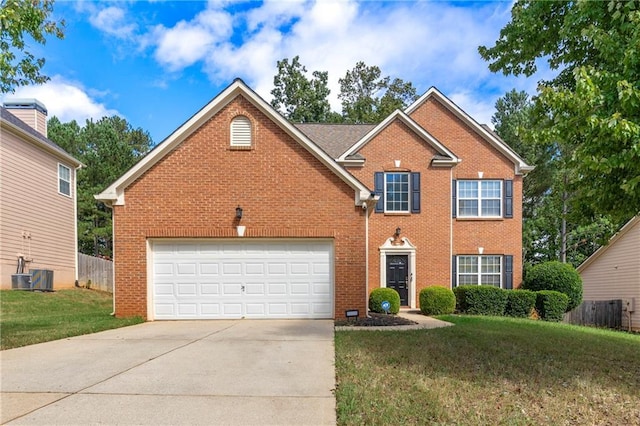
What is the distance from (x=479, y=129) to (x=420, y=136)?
254 cm

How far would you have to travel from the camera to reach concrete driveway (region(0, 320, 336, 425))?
4.04m

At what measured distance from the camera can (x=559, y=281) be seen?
15625 millimetres

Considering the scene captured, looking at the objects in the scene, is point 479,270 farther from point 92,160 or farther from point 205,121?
point 92,160

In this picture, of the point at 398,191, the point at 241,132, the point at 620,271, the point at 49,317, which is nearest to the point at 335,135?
the point at 398,191

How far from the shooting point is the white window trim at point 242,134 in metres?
11.1

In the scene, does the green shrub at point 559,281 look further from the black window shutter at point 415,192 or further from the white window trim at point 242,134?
the white window trim at point 242,134

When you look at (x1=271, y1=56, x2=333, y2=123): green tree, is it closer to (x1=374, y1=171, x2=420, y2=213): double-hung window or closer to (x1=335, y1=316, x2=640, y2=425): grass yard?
(x1=374, y1=171, x2=420, y2=213): double-hung window

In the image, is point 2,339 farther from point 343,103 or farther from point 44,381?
point 343,103

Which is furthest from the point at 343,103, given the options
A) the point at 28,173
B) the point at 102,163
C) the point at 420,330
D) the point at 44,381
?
the point at 44,381

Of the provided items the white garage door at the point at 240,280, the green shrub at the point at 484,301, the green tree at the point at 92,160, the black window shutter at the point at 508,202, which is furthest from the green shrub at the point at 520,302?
the green tree at the point at 92,160

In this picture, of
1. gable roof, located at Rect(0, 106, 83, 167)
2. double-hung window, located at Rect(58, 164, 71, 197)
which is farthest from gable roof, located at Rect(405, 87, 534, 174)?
double-hung window, located at Rect(58, 164, 71, 197)

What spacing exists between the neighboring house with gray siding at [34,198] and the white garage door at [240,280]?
29.4ft

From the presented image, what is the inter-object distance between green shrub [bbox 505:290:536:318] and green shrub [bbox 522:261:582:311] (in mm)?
1123

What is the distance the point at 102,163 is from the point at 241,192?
25.5 metres
